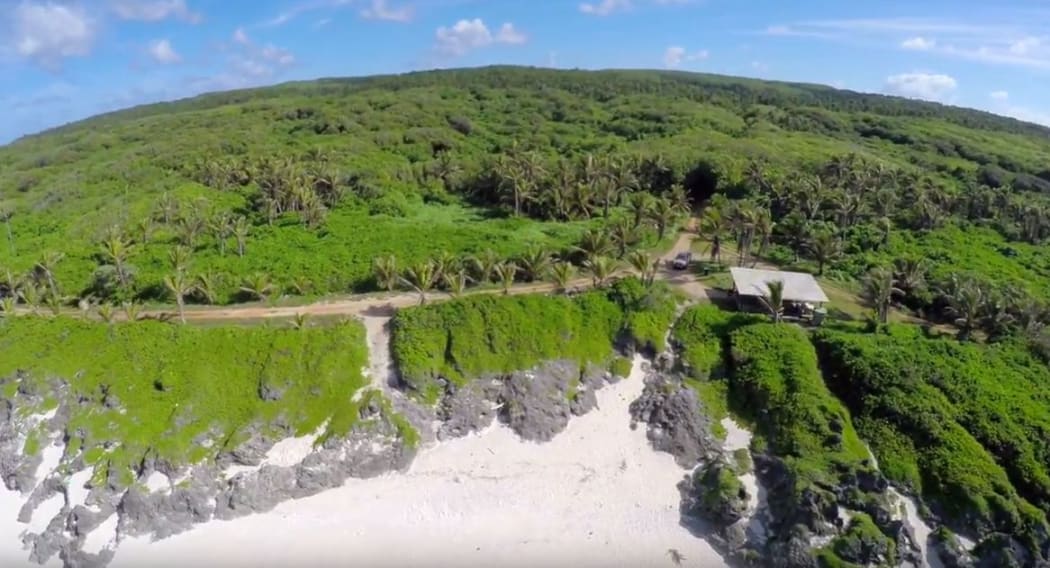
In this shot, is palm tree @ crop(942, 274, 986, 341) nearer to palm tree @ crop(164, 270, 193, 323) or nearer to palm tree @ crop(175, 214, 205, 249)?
palm tree @ crop(164, 270, 193, 323)

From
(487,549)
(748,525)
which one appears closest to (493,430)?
(487,549)

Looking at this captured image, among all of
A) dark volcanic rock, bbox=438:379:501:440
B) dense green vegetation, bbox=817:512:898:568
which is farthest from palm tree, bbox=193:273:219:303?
dense green vegetation, bbox=817:512:898:568

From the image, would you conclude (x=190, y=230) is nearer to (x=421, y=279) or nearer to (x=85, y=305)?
(x=85, y=305)

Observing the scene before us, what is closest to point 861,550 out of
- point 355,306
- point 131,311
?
point 355,306

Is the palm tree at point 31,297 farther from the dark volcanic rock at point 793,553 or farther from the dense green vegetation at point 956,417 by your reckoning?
the dense green vegetation at point 956,417

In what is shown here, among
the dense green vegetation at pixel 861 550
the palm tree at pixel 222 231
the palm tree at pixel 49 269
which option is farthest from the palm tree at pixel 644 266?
the palm tree at pixel 49 269
